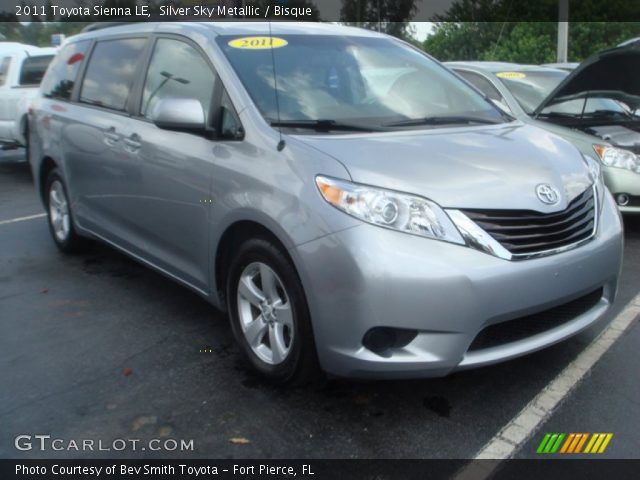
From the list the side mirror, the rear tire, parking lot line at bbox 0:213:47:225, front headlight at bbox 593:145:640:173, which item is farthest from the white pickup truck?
front headlight at bbox 593:145:640:173

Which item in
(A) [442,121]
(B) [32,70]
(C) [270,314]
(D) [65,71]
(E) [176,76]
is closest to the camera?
(C) [270,314]

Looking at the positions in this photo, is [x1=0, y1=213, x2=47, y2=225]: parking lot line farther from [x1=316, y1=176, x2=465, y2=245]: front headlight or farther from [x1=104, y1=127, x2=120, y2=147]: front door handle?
[x1=316, y1=176, x2=465, y2=245]: front headlight

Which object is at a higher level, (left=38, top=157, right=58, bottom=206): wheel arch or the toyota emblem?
the toyota emblem

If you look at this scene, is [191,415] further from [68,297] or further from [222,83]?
[68,297]

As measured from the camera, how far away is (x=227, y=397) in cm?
325

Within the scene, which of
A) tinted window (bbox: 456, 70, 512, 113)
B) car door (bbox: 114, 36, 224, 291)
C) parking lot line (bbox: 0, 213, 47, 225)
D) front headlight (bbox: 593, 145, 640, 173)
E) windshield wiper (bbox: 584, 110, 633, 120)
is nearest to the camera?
car door (bbox: 114, 36, 224, 291)

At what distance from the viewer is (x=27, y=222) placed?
7035 mm

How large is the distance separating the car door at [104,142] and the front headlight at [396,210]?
181 cm

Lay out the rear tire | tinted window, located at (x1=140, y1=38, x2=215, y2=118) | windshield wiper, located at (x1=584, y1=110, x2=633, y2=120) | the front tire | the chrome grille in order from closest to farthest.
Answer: the chrome grille, the front tire, tinted window, located at (x1=140, y1=38, x2=215, y2=118), the rear tire, windshield wiper, located at (x1=584, y1=110, x2=633, y2=120)

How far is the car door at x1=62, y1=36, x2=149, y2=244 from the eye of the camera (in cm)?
441

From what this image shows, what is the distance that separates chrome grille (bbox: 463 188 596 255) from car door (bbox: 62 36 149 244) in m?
2.27

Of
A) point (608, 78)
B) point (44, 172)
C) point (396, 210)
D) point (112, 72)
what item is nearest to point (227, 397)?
point (396, 210)

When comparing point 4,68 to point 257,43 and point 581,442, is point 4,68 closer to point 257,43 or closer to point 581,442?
point 257,43

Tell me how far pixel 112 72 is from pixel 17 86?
21.4 ft
